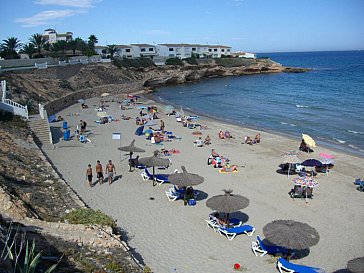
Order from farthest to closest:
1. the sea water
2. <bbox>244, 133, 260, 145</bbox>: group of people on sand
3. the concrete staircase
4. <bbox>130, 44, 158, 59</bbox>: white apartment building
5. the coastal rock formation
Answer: <bbox>130, 44, 158, 59</bbox>: white apartment building
the coastal rock formation
the sea water
<bbox>244, 133, 260, 145</bbox>: group of people on sand
the concrete staircase

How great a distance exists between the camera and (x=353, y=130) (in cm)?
3219

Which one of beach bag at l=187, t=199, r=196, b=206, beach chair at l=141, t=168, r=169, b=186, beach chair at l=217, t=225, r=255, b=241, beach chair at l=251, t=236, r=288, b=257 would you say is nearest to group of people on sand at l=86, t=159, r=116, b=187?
beach chair at l=141, t=168, r=169, b=186

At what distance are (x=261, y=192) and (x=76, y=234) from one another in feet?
30.5

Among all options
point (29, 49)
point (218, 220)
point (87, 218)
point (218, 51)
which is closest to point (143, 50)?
point (218, 51)

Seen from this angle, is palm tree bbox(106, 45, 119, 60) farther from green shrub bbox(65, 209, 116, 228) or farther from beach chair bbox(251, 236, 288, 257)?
beach chair bbox(251, 236, 288, 257)

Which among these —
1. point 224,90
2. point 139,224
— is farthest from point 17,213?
point 224,90

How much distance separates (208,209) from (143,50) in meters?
90.3

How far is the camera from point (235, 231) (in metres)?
12.4

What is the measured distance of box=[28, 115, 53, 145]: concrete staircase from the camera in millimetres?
23469

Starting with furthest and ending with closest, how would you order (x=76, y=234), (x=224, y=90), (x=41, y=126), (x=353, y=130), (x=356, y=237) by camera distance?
(x=224, y=90), (x=353, y=130), (x=41, y=126), (x=356, y=237), (x=76, y=234)

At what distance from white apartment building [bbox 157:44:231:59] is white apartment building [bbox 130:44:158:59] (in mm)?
2516

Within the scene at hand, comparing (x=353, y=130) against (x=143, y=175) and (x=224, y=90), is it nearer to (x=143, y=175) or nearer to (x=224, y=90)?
(x=143, y=175)

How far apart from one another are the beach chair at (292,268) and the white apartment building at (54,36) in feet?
299

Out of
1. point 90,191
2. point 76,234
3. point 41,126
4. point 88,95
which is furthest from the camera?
point 88,95
